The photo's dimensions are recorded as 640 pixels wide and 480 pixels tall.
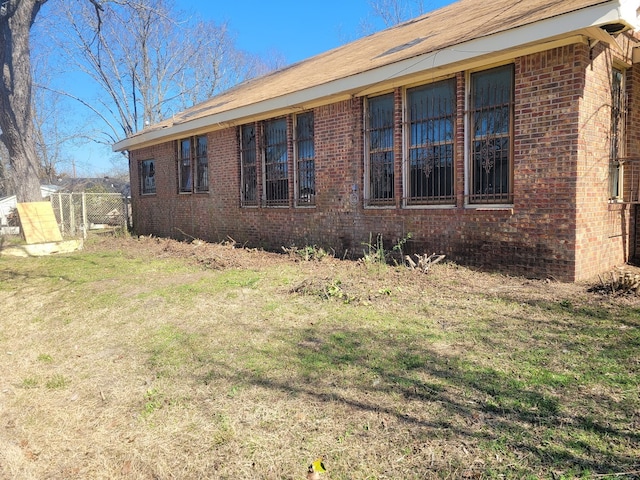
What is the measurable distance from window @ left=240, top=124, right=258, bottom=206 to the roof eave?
0.51 m

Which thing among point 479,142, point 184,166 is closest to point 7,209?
point 184,166

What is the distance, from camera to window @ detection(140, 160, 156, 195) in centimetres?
1549

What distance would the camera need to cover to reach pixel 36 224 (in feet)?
40.9

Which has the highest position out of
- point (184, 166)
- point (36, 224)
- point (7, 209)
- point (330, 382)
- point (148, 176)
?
point (184, 166)

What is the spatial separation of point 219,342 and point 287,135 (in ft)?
21.9

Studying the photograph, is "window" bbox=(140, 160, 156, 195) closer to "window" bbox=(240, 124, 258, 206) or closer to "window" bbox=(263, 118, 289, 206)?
"window" bbox=(240, 124, 258, 206)

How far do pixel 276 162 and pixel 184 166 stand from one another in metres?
4.45

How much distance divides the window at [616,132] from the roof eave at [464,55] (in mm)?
1105

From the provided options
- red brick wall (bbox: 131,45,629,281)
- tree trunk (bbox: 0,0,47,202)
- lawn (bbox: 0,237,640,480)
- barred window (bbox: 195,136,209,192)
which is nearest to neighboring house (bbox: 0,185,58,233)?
tree trunk (bbox: 0,0,47,202)

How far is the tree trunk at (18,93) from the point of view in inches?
556

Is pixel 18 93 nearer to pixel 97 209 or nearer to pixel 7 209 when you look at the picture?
pixel 97 209

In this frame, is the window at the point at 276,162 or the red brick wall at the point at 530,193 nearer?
the red brick wall at the point at 530,193

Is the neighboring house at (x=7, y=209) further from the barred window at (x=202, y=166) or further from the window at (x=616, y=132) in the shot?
the window at (x=616, y=132)

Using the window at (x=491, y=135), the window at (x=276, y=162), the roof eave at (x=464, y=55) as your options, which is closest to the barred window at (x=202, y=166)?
the roof eave at (x=464, y=55)
